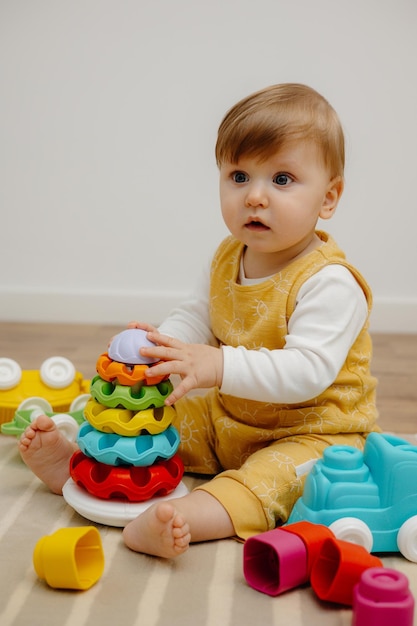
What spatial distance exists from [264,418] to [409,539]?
26 cm

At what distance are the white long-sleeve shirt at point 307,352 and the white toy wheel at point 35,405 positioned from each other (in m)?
0.44

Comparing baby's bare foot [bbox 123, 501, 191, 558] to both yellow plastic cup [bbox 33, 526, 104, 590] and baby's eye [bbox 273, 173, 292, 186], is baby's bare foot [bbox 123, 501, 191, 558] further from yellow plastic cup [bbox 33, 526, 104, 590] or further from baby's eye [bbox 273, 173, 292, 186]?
baby's eye [bbox 273, 173, 292, 186]

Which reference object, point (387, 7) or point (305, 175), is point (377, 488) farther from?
point (387, 7)

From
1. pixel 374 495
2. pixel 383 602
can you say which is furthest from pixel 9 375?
pixel 383 602

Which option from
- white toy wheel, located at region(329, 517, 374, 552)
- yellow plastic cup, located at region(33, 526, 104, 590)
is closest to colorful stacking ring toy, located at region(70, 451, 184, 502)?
yellow plastic cup, located at region(33, 526, 104, 590)

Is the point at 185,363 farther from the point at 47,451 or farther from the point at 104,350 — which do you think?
the point at 104,350

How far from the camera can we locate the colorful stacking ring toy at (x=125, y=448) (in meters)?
1.00

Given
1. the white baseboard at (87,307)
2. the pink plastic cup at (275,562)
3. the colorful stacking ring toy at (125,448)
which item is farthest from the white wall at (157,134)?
the pink plastic cup at (275,562)

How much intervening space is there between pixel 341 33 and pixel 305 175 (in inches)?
45.6

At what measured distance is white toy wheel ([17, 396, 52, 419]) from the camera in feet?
4.46

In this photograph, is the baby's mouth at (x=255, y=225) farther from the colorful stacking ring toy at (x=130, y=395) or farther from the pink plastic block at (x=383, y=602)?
the pink plastic block at (x=383, y=602)

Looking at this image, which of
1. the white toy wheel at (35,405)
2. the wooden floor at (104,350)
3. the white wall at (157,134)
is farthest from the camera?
the white wall at (157,134)

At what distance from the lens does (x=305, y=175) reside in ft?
3.56

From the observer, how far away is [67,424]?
4.12 ft
